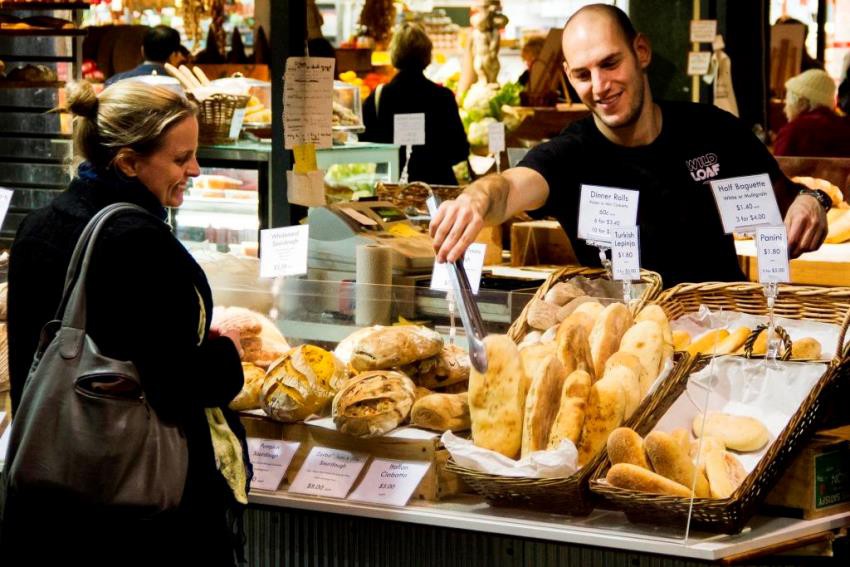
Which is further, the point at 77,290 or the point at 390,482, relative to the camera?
the point at 390,482

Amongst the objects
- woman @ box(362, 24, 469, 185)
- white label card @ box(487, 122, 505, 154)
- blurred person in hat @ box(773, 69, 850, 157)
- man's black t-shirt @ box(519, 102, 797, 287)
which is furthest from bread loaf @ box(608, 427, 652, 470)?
blurred person in hat @ box(773, 69, 850, 157)

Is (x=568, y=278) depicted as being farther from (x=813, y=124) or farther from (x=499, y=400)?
(x=813, y=124)

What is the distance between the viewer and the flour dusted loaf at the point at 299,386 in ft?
8.31

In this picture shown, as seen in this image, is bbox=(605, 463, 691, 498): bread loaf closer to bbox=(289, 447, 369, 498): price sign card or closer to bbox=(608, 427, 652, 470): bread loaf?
bbox=(608, 427, 652, 470): bread loaf

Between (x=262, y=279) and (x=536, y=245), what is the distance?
205cm

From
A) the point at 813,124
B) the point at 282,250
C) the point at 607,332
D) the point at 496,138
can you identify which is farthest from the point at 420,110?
the point at 607,332

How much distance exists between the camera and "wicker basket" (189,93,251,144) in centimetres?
469

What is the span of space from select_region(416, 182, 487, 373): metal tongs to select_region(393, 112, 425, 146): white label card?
357 centimetres

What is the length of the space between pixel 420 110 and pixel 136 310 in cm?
500

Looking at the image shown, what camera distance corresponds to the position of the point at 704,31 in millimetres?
7789

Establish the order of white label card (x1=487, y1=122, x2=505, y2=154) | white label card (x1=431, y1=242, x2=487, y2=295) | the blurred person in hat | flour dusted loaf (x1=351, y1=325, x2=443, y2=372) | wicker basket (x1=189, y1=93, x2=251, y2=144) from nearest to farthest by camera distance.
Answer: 1. flour dusted loaf (x1=351, y1=325, x2=443, y2=372)
2. white label card (x1=431, y1=242, x2=487, y2=295)
3. wicker basket (x1=189, y1=93, x2=251, y2=144)
4. white label card (x1=487, y1=122, x2=505, y2=154)
5. the blurred person in hat

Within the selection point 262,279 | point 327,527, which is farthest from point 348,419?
point 262,279

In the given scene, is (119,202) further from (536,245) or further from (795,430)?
(536,245)

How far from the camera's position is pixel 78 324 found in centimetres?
215
